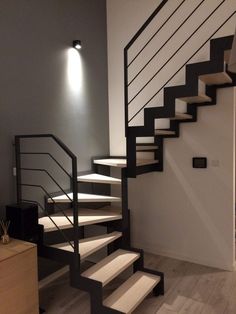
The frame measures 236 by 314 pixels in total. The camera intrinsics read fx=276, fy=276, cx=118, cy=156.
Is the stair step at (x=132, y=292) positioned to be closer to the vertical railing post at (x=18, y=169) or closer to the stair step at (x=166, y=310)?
the stair step at (x=166, y=310)

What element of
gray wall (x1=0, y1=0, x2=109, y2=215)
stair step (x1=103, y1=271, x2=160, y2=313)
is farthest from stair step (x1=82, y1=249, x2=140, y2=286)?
gray wall (x1=0, y1=0, x2=109, y2=215)

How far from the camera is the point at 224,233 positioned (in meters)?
3.27

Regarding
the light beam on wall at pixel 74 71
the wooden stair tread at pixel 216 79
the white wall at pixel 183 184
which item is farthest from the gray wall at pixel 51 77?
the wooden stair tread at pixel 216 79

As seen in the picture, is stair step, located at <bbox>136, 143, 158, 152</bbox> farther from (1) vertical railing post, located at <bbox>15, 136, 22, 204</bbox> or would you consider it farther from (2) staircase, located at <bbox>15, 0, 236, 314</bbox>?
(1) vertical railing post, located at <bbox>15, 136, 22, 204</bbox>

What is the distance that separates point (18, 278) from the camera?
2119 mm

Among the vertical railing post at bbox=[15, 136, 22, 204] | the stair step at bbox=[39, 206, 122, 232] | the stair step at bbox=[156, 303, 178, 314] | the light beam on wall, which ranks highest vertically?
the light beam on wall

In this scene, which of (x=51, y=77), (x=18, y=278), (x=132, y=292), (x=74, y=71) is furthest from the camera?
(x=74, y=71)

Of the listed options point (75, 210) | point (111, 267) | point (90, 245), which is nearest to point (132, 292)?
point (111, 267)

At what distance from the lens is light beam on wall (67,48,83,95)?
3.42 m

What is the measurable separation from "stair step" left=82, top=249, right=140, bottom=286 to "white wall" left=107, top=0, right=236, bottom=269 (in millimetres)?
959

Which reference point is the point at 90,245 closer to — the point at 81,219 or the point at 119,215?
the point at 81,219

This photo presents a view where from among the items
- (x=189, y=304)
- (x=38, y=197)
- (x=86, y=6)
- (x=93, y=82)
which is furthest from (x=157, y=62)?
(x=189, y=304)

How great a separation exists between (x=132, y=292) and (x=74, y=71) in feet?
8.54

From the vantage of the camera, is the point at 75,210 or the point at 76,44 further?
the point at 76,44
